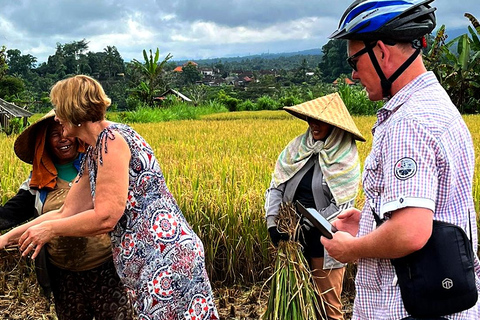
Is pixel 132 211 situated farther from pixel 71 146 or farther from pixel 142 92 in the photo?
pixel 142 92

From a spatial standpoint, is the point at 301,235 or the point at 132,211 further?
the point at 301,235

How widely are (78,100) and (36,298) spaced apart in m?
2.09

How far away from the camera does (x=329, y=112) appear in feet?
8.21

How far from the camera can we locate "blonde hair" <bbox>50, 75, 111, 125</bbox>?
1829 millimetres

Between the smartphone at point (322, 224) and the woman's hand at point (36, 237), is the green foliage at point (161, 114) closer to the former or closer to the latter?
the woman's hand at point (36, 237)

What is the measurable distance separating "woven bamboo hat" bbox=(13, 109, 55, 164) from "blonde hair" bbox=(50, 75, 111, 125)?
1.71 ft

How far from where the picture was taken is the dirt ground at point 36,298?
3.21 m

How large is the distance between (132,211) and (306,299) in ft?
2.71

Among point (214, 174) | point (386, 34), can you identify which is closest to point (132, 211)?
point (386, 34)

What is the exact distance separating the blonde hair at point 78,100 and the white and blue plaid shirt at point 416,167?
1.06 m

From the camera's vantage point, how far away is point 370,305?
124 cm

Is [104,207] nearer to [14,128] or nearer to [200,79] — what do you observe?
[14,128]

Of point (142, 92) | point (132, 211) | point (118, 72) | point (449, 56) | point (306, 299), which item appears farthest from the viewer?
point (118, 72)

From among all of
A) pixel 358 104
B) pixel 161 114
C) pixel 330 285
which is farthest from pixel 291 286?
pixel 358 104
